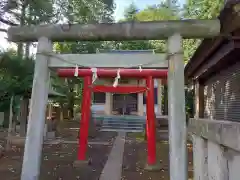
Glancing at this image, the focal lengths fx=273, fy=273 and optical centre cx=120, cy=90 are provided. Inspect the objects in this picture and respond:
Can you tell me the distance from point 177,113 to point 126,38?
141cm

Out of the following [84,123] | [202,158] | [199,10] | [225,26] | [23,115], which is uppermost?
[199,10]

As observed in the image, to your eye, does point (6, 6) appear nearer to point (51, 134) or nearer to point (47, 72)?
point (51, 134)

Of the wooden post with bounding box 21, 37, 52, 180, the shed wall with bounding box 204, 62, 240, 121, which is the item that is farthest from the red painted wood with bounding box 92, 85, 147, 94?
the wooden post with bounding box 21, 37, 52, 180

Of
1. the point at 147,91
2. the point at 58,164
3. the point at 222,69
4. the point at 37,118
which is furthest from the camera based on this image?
the point at 147,91

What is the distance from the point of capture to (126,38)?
4301 mm

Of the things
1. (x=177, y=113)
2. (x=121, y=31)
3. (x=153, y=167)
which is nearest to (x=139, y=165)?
(x=153, y=167)

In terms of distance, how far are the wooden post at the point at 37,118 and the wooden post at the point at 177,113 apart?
6.46ft

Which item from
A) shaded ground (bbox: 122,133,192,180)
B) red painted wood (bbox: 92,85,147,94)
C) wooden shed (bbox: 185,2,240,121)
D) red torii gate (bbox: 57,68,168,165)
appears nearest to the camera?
wooden shed (bbox: 185,2,240,121)

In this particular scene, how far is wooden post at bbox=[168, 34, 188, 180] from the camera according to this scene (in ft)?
12.6

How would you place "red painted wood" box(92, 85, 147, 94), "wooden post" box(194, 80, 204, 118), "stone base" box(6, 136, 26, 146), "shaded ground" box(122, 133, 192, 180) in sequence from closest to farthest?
"shaded ground" box(122, 133, 192, 180), "red painted wood" box(92, 85, 147, 94), "wooden post" box(194, 80, 204, 118), "stone base" box(6, 136, 26, 146)

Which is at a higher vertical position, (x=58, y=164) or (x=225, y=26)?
(x=225, y=26)

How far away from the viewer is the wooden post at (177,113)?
385 centimetres

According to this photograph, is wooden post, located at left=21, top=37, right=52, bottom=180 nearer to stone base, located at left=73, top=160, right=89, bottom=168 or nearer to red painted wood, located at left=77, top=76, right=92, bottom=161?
stone base, located at left=73, top=160, right=89, bottom=168

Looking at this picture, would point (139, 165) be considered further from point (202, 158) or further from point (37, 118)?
point (202, 158)
